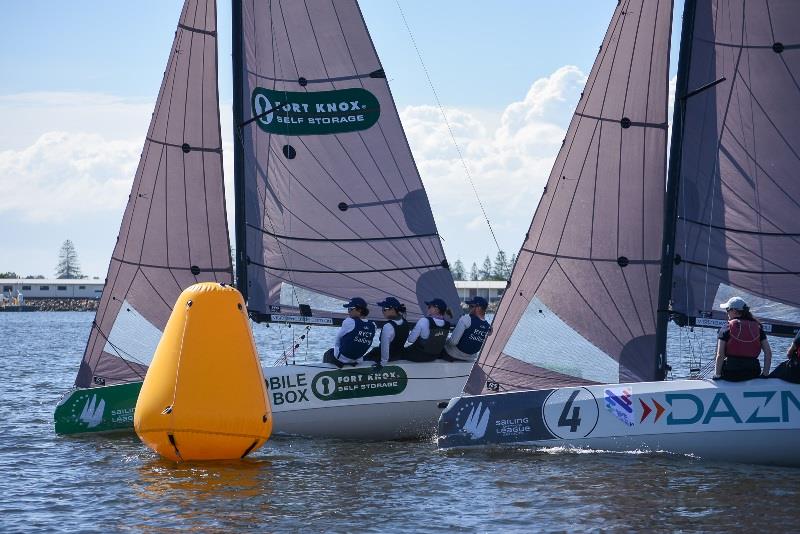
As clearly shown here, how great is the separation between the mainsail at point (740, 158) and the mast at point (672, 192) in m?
0.06

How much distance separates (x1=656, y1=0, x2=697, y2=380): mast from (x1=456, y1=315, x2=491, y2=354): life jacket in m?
3.02

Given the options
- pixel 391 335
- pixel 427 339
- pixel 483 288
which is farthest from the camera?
pixel 483 288

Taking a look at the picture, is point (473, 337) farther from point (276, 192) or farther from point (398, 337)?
point (276, 192)

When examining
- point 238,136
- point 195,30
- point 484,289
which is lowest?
point 238,136

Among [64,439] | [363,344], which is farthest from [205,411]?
[64,439]

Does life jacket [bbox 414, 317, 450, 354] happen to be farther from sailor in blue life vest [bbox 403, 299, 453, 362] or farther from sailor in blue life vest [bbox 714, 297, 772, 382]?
sailor in blue life vest [bbox 714, 297, 772, 382]

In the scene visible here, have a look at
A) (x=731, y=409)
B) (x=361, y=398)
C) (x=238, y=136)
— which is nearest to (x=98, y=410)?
(x=361, y=398)

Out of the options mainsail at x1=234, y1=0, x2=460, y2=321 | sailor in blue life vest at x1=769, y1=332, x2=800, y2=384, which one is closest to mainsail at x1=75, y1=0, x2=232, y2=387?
mainsail at x1=234, y1=0, x2=460, y2=321

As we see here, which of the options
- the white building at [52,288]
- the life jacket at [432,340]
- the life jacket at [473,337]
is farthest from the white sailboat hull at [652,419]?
the white building at [52,288]

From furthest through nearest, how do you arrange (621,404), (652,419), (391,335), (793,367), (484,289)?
(484,289), (391,335), (621,404), (652,419), (793,367)

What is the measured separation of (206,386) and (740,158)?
23.6 feet

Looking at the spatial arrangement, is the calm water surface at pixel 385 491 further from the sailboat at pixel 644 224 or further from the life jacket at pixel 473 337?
the life jacket at pixel 473 337

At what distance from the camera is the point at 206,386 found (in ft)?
48.2

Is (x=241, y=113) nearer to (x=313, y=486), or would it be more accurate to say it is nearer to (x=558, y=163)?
(x=558, y=163)
